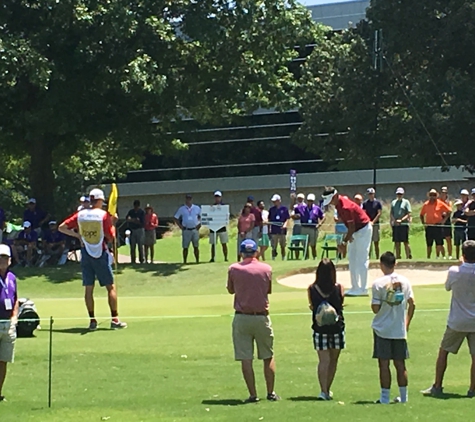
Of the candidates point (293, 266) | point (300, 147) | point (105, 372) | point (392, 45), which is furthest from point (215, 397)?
point (300, 147)

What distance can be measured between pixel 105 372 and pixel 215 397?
76.5 inches

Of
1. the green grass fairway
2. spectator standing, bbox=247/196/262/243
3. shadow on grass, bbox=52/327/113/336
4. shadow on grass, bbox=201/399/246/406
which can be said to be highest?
spectator standing, bbox=247/196/262/243

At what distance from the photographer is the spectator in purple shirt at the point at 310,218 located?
27.7 m

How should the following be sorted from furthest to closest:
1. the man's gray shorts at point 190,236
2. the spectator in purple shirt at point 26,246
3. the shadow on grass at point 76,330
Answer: the man's gray shorts at point 190,236 → the spectator in purple shirt at point 26,246 → the shadow on grass at point 76,330

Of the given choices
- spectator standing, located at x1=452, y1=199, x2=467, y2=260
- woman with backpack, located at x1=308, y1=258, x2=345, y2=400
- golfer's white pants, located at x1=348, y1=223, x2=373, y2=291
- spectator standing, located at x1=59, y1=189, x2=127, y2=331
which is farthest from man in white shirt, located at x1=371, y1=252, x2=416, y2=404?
spectator standing, located at x1=452, y1=199, x2=467, y2=260

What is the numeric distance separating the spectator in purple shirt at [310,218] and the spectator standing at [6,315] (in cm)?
1722

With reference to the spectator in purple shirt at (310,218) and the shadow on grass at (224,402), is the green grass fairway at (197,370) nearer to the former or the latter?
the shadow on grass at (224,402)

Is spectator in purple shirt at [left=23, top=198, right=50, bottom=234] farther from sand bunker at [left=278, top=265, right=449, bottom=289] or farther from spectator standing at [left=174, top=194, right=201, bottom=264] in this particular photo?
sand bunker at [left=278, top=265, right=449, bottom=289]

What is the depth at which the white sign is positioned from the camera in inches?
1112

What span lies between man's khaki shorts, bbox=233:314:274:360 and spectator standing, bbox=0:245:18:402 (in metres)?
2.36

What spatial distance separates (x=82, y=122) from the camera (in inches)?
1184

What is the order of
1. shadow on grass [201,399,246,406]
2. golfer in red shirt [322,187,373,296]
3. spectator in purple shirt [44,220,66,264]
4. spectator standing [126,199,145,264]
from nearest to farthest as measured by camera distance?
shadow on grass [201,399,246,406], golfer in red shirt [322,187,373,296], spectator in purple shirt [44,220,66,264], spectator standing [126,199,145,264]

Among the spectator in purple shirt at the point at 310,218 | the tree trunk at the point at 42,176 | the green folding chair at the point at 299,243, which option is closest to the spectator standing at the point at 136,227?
the tree trunk at the point at 42,176

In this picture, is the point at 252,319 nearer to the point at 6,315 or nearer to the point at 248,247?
the point at 248,247
